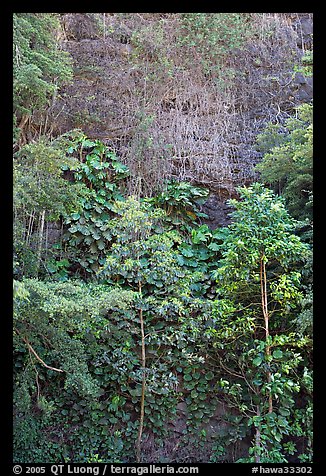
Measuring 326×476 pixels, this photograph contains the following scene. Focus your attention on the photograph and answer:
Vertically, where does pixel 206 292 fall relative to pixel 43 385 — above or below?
above

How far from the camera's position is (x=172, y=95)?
5.74 m

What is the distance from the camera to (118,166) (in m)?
5.32

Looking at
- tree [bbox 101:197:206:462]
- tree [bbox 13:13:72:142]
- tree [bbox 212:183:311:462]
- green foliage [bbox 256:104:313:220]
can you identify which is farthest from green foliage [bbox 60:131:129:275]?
green foliage [bbox 256:104:313:220]

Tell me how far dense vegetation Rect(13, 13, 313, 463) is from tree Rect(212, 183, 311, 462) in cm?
1

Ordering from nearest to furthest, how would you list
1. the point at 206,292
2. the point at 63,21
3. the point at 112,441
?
the point at 112,441, the point at 206,292, the point at 63,21

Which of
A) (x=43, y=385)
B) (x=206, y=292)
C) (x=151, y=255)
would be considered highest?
(x=151, y=255)

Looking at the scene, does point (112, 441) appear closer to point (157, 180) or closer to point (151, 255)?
point (151, 255)

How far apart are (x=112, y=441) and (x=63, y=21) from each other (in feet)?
15.7

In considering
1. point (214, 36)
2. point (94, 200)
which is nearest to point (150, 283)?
point (94, 200)

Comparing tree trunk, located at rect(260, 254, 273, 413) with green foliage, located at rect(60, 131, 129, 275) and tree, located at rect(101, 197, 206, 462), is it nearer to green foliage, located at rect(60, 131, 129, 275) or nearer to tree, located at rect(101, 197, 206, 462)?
tree, located at rect(101, 197, 206, 462)

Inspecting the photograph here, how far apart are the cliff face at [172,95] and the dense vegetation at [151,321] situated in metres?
0.70
